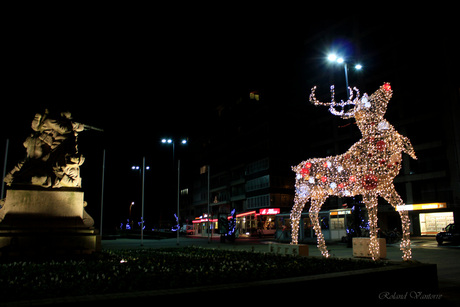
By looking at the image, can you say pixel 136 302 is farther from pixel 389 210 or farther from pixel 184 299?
pixel 389 210

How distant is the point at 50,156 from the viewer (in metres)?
12.6

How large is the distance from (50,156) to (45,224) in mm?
2220

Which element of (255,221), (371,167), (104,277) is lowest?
(104,277)

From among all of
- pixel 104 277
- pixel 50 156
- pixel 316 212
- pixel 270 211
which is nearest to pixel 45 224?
pixel 50 156

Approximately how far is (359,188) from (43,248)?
9864mm

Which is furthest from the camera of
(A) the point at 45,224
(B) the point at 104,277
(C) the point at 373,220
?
(C) the point at 373,220

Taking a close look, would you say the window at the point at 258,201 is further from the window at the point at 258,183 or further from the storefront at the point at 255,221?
the window at the point at 258,183

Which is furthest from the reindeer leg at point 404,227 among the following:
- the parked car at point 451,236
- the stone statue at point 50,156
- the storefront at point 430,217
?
the storefront at point 430,217

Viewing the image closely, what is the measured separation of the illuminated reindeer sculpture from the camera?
1194 centimetres

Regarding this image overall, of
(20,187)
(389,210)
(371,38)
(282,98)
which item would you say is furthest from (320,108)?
(20,187)

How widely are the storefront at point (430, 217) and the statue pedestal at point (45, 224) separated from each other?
39.2m

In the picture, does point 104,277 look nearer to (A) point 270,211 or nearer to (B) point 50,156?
(B) point 50,156

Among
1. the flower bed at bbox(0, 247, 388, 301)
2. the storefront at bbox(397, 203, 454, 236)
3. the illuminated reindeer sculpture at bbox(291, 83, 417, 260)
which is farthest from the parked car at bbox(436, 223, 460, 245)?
the flower bed at bbox(0, 247, 388, 301)

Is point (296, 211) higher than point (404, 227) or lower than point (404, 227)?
higher
